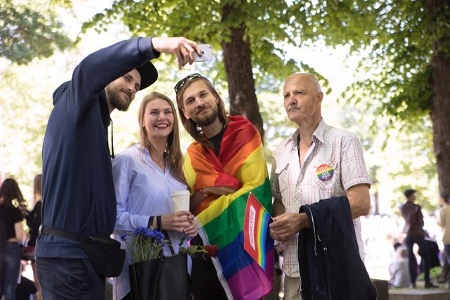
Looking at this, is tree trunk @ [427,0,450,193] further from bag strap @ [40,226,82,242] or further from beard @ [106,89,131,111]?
bag strap @ [40,226,82,242]

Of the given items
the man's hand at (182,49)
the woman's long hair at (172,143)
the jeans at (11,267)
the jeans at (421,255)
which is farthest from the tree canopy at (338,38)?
the man's hand at (182,49)

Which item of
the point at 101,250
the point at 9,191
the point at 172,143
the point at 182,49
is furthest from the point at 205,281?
the point at 9,191

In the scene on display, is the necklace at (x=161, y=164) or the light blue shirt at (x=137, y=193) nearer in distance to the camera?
the light blue shirt at (x=137, y=193)

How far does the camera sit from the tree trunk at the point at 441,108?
59.7 ft

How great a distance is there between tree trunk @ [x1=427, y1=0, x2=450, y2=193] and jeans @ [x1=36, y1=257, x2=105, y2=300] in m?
14.2

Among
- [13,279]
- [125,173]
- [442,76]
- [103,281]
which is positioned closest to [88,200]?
[103,281]

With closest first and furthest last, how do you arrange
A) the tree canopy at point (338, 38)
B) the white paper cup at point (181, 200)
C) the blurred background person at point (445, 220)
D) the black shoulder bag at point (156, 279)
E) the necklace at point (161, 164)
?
the black shoulder bag at point (156, 279)
the white paper cup at point (181, 200)
the necklace at point (161, 164)
the tree canopy at point (338, 38)
the blurred background person at point (445, 220)

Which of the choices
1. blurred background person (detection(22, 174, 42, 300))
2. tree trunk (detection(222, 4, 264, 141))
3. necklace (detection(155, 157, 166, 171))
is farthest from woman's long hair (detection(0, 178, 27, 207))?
necklace (detection(155, 157, 166, 171))

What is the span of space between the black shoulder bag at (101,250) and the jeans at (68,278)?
4 cm

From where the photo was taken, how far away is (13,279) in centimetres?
1159

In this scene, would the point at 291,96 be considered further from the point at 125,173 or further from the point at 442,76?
the point at 442,76

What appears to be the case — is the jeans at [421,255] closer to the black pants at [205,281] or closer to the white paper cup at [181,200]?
the black pants at [205,281]

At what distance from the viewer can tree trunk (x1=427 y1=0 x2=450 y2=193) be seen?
18188 mm

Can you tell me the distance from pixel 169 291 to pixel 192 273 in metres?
0.94
